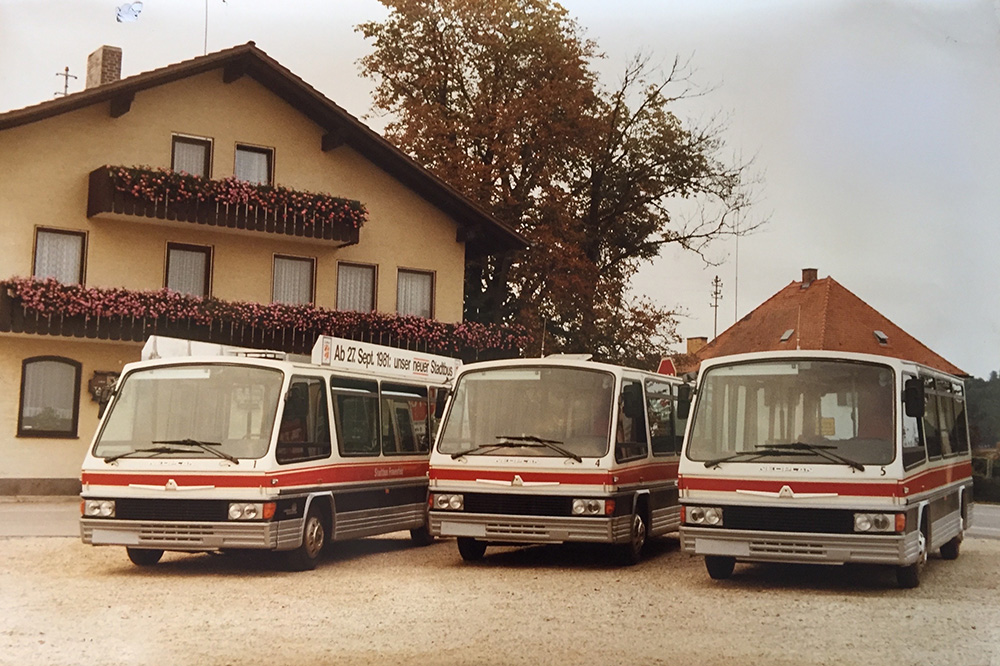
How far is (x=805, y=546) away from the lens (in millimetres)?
11320

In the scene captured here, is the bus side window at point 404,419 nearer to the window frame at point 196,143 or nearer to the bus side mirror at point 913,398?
the bus side mirror at point 913,398

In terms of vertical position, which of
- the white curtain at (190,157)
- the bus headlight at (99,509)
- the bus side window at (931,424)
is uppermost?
the white curtain at (190,157)

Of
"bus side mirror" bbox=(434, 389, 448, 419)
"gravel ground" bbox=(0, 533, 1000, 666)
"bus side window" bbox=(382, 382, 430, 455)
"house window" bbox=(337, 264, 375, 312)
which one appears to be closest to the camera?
"gravel ground" bbox=(0, 533, 1000, 666)

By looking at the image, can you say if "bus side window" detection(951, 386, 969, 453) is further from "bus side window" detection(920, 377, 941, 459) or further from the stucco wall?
the stucco wall

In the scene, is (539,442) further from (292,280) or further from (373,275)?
(373,275)

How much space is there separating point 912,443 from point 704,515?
1.98 metres

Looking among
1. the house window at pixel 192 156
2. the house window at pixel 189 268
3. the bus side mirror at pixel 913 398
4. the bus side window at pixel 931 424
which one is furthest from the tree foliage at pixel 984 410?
the house window at pixel 192 156

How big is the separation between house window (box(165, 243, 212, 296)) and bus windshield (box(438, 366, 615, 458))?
572 inches

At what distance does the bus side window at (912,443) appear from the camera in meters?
11.6

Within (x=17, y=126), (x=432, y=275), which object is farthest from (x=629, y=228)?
(x=17, y=126)

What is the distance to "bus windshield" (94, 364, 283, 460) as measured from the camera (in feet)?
41.0

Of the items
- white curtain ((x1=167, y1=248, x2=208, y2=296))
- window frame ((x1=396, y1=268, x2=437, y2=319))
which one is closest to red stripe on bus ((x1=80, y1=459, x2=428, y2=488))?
white curtain ((x1=167, y1=248, x2=208, y2=296))

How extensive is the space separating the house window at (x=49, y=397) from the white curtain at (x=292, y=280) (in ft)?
15.6

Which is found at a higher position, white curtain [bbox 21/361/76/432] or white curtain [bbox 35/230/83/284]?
white curtain [bbox 35/230/83/284]
